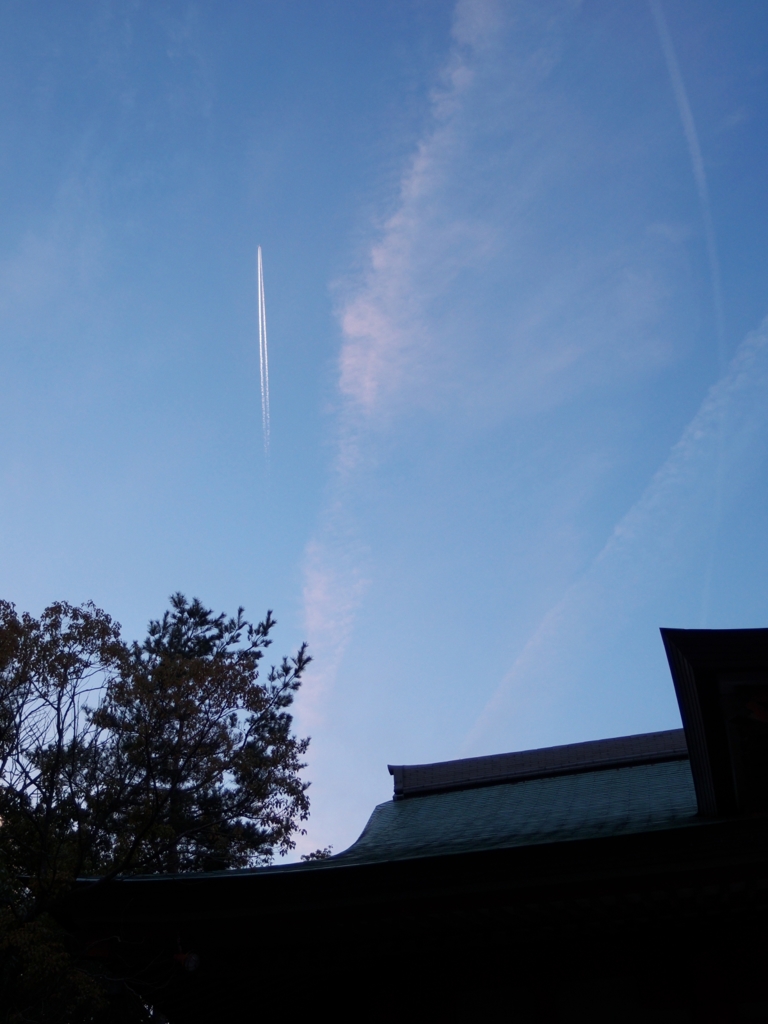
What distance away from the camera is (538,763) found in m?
9.77

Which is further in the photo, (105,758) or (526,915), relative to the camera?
(105,758)

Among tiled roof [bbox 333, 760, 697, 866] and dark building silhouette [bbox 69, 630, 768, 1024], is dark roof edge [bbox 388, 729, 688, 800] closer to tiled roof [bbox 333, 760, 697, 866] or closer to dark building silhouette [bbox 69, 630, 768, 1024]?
tiled roof [bbox 333, 760, 697, 866]

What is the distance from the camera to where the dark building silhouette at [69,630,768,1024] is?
211 inches

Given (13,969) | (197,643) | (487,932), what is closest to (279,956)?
(487,932)

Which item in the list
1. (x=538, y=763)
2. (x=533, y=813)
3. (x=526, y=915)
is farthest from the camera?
(x=538, y=763)

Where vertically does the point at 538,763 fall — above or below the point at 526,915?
above

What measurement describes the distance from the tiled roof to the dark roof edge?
3.6 inches

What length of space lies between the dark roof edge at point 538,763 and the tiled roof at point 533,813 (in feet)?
0.30

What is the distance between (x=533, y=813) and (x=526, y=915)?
74.0 inches

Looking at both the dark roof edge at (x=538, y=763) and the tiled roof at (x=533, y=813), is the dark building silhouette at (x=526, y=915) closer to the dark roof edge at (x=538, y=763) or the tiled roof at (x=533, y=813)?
the tiled roof at (x=533, y=813)

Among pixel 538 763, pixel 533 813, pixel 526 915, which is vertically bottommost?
pixel 526 915

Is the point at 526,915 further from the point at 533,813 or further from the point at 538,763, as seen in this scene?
the point at 538,763

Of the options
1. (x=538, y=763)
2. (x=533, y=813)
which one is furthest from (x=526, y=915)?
(x=538, y=763)

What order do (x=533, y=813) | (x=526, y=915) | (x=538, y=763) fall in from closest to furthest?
(x=526, y=915)
(x=533, y=813)
(x=538, y=763)
